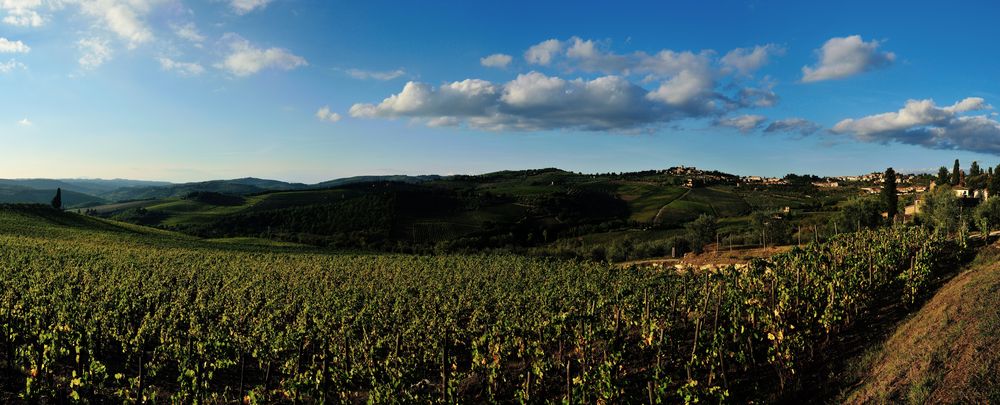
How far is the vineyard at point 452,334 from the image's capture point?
52.4 ft

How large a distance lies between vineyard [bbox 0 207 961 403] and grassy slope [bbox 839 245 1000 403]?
2.03 meters

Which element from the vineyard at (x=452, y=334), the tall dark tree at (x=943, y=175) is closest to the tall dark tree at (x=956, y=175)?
the tall dark tree at (x=943, y=175)

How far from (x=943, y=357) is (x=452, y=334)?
17816 millimetres

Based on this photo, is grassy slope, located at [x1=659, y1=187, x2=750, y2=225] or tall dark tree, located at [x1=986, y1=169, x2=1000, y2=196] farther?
grassy slope, located at [x1=659, y1=187, x2=750, y2=225]

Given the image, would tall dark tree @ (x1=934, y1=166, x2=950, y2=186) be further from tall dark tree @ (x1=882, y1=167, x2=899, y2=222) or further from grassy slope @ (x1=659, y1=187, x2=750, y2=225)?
tall dark tree @ (x1=882, y1=167, x2=899, y2=222)

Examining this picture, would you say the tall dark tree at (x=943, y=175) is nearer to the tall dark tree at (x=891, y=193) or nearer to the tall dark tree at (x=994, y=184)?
the tall dark tree at (x=994, y=184)

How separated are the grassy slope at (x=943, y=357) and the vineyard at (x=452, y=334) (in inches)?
80.0

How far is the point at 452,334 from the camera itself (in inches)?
926

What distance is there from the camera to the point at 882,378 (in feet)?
45.8

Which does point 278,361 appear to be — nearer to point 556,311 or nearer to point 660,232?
point 556,311

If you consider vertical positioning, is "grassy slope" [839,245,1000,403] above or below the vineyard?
above

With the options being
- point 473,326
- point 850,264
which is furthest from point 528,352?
point 850,264

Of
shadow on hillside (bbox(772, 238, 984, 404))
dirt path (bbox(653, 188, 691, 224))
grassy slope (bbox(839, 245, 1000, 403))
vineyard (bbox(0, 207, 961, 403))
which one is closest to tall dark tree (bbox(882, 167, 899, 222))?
vineyard (bbox(0, 207, 961, 403))

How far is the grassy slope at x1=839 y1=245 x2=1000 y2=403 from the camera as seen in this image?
12227 millimetres
